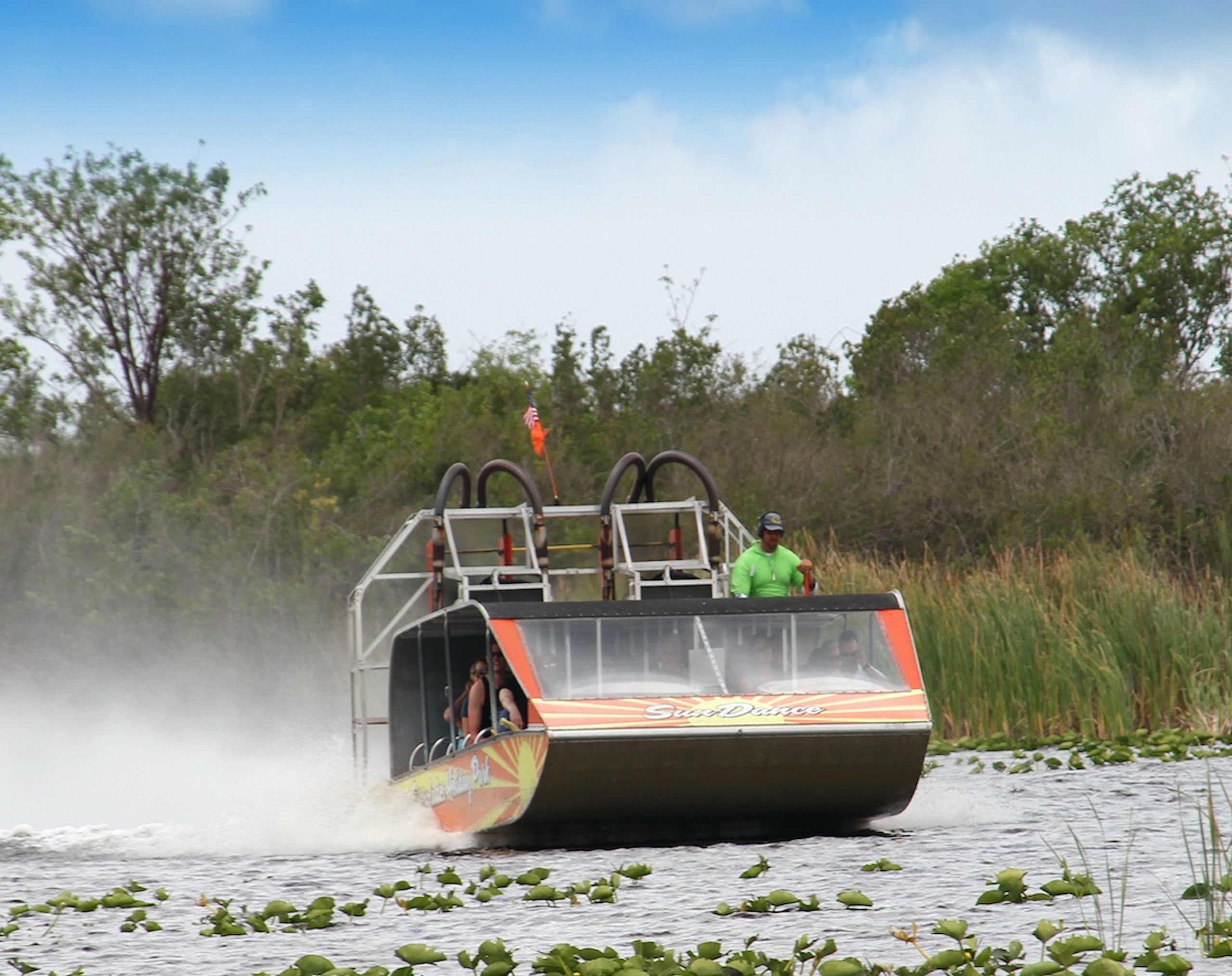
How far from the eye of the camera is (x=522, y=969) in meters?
8.32

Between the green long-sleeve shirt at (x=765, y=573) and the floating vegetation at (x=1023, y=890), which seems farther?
the green long-sleeve shirt at (x=765, y=573)

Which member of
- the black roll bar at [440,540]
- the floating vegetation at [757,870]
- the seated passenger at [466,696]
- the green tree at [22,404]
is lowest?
the floating vegetation at [757,870]

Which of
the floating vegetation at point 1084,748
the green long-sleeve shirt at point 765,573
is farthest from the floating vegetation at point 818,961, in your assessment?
the floating vegetation at point 1084,748

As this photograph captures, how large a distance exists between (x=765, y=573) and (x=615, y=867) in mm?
3223

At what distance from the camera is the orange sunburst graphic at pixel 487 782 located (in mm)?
11945

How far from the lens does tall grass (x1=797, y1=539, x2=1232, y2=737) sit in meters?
18.2

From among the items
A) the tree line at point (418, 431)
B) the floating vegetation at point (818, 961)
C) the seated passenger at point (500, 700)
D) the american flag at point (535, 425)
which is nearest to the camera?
the floating vegetation at point (818, 961)

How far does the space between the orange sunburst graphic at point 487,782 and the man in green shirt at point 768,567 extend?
2312 millimetres

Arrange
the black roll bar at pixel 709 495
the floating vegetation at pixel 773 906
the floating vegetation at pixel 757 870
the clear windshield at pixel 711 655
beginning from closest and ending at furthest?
the floating vegetation at pixel 773 906
the floating vegetation at pixel 757 870
the clear windshield at pixel 711 655
the black roll bar at pixel 709 495

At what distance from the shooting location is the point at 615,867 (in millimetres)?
11594

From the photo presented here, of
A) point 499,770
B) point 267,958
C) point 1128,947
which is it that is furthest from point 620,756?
point 1128,947

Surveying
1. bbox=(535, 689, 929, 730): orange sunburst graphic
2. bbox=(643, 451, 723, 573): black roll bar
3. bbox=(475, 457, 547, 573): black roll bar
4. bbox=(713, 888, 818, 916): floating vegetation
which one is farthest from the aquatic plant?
bbox=(643, 451, 723, 573): black roll bar

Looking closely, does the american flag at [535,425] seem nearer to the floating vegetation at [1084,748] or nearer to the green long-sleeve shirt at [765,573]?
the green long-sleeve shirt at [765,573]

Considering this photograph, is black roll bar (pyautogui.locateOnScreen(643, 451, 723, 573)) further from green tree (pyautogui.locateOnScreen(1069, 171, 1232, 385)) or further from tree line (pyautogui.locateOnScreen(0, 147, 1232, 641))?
green tree (pyautogui.locateOnScreen(1069, 171, 1232, 385))
